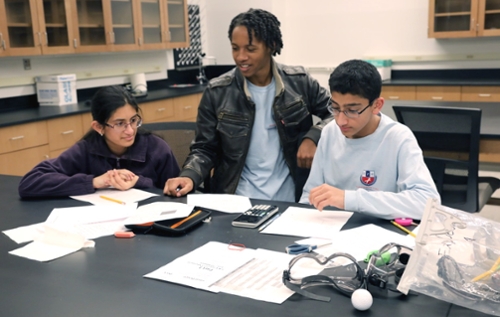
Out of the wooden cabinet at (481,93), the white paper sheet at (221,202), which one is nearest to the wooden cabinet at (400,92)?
the wooden cabinet at (481,93)

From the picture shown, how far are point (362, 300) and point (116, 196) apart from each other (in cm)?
112

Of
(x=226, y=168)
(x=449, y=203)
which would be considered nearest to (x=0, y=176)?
(x=226, y=168)

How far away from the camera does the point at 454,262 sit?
108cm

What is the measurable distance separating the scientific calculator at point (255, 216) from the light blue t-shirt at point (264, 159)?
603 millimetres

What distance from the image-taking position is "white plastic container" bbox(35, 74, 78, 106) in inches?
154

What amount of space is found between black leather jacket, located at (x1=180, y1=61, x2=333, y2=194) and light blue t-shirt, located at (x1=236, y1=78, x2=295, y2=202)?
0.03 metres

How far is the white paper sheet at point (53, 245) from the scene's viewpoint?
1.37 m

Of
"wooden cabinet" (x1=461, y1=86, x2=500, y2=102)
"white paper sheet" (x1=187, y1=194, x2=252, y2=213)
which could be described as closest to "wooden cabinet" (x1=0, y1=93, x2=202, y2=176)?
"white paper sheet" (x1=187, y1=194, x2=252, y2=213)

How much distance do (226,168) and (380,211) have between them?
93 centimetres

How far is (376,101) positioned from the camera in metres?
1.71

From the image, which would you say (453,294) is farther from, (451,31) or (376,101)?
(451,31)

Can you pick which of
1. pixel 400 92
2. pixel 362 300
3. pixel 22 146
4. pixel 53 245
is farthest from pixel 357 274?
pixel 400 92

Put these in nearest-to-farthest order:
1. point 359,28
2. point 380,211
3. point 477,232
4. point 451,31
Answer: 1. point 477,232
2. point 380,211
3. point 451,31
4. point 359,28

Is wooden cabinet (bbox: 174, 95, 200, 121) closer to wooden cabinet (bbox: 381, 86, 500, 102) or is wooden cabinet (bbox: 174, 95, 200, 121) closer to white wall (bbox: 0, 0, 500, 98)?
white wall (bbox: 0, 0, 500, 98)
